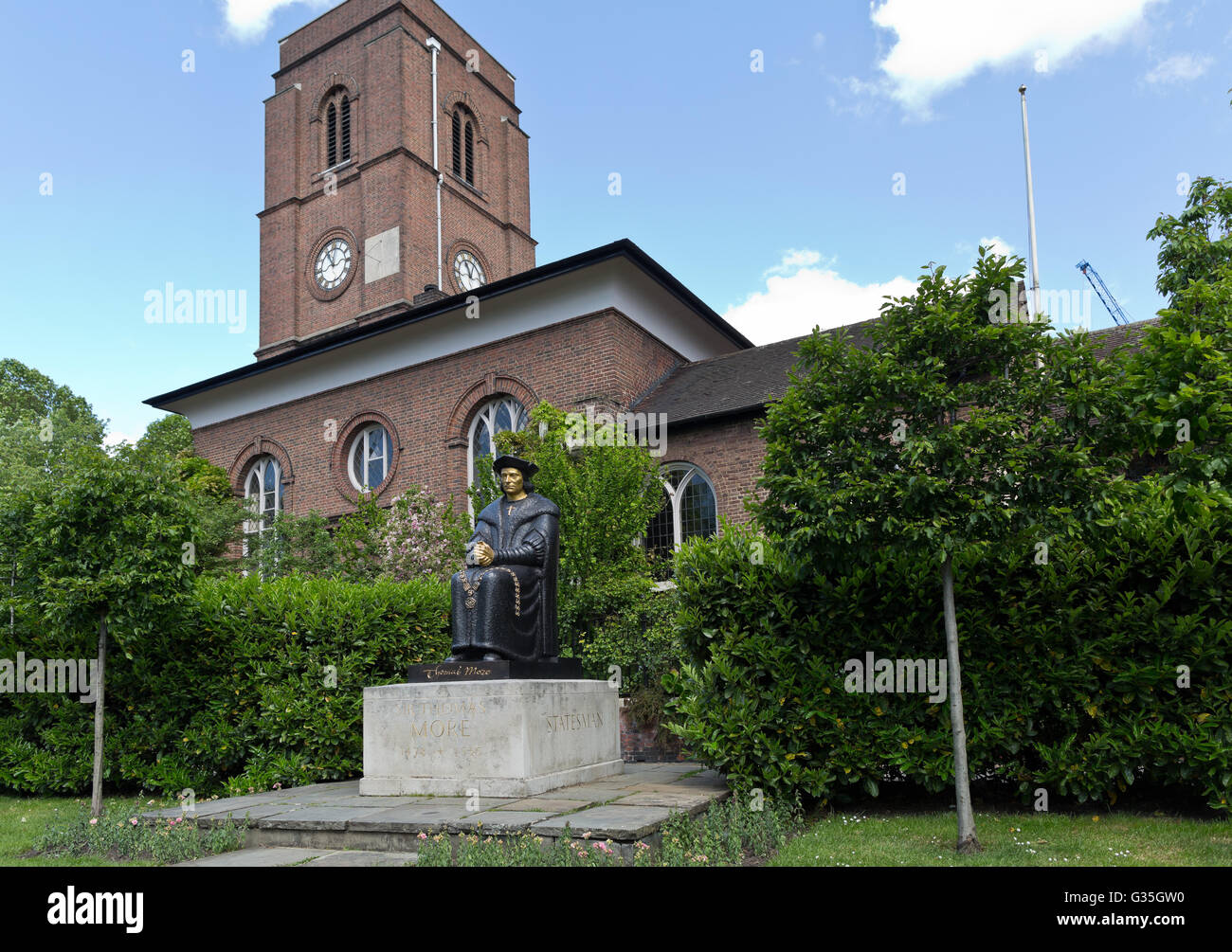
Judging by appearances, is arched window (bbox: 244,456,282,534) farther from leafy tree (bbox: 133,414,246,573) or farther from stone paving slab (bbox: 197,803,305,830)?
stone paving slab (bbox: 197,803,305,830)

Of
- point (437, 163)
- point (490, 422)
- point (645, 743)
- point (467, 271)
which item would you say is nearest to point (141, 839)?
point (645, 743)

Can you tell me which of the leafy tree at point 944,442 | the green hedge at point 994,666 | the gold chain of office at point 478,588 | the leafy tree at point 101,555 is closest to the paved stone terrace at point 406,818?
the green hedge at point 994,666

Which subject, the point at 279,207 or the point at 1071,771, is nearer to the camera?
the point at 1071,771

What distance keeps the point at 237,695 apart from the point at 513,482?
479 centimetres

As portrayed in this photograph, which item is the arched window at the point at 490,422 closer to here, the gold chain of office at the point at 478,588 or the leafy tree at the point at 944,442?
the gold chain of office at the point at 478,588

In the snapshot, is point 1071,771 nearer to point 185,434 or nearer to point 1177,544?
point 1177,544

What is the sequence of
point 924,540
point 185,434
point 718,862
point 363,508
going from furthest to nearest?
point 185,434
point 363,508
point 924,540
point 718,862

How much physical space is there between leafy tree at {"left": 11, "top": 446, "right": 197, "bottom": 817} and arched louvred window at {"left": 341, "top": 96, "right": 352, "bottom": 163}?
75.7ft

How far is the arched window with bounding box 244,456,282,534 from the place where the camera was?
26.0 m

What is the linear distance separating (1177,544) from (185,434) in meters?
42.0

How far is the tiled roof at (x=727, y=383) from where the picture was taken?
18844 mm

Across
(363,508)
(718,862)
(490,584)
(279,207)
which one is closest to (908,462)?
(718,862)

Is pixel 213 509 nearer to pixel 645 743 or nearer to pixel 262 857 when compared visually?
pixel 645 743

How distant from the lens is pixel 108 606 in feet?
35.3
